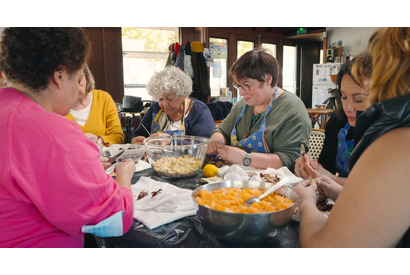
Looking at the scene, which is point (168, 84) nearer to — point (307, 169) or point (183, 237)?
point (307, 169)

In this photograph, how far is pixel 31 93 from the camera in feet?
3.24

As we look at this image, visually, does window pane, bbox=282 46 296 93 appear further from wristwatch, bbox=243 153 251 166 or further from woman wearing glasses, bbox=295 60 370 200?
wristwatch, bbox=243 153 251 166

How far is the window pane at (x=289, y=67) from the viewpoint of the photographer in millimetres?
9812

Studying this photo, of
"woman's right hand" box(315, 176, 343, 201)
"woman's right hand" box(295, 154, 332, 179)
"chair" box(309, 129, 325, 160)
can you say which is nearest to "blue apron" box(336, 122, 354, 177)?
"woman's right hand" box(295, 154, 332, 179)

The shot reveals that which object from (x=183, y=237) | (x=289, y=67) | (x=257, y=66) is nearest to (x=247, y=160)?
(x=257, y=66)

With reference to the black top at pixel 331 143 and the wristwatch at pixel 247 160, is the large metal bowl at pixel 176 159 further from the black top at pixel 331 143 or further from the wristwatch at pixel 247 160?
the black top at pixel 331 143

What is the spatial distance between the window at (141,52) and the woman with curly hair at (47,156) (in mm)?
6089

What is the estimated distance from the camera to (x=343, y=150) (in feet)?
6.69

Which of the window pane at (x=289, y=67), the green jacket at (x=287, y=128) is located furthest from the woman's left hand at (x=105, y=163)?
the window pane at (x=289, y=67)

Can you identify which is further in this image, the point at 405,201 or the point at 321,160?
the point at 321,160

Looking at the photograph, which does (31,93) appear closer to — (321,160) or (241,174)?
(241,174)

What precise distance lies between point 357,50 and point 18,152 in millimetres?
1259

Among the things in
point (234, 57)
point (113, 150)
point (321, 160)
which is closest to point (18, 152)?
point (113, 150)

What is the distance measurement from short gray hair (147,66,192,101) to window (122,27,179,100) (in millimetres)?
4102
